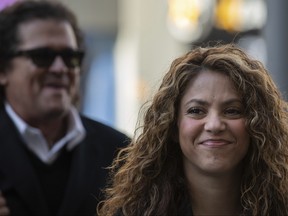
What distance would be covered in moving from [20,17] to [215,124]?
77.5 inches

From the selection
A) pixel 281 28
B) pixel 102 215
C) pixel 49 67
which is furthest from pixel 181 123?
pixel 281 28

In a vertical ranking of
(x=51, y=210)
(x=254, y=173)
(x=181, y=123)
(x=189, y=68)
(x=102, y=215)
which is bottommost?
(x=51, y=210)

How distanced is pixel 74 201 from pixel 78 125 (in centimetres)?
45

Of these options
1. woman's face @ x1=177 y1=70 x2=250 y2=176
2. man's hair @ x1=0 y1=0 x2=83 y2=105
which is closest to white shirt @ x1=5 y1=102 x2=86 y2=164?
man's hair @ x1=0 y1=0 x2=83 y2=105

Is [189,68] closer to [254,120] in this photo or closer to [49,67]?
[254,120]

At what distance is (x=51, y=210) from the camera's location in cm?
407

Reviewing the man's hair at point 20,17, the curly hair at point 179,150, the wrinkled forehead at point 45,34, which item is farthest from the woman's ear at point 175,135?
the man's hair at point 20,17

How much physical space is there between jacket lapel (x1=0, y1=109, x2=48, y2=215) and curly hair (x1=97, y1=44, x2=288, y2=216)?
0.83 metres

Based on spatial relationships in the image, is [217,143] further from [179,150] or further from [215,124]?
[179,150]

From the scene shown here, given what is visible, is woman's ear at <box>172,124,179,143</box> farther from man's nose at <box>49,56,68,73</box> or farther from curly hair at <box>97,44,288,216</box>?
man's nose at <box>49,56,68,73</box>

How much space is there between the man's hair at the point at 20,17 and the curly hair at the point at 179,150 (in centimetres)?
146

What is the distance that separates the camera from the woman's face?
9.73 feet

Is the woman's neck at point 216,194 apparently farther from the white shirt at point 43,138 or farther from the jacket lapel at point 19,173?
the white shirt at point 43,138

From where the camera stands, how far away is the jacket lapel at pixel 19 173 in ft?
13.1
